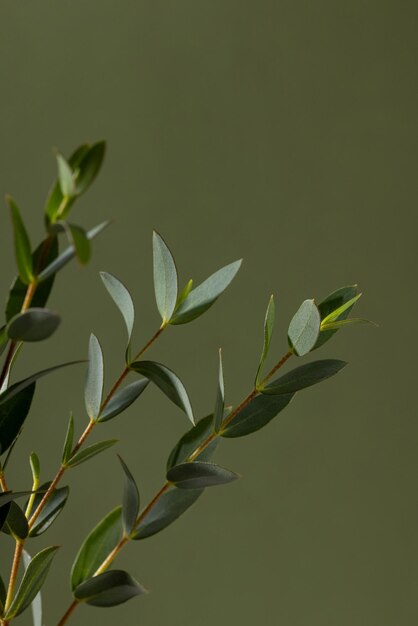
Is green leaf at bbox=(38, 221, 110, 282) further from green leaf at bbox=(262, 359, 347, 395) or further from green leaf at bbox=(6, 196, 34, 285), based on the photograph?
green leaf at bbox=(262, 359, 347, 395)

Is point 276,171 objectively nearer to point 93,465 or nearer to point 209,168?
point 209,168

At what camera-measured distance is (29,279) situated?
56 centimetres

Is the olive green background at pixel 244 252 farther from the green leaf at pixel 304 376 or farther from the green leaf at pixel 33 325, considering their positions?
the green leaf at pixel 33 325

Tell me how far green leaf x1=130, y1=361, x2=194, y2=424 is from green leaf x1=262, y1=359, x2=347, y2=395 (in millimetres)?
78

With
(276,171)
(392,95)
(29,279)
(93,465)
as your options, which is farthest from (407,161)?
(29,279)

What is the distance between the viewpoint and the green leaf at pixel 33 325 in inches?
20.4

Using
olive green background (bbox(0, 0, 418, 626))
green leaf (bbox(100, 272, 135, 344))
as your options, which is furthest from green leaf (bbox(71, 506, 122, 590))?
olive green background (bbox(0, 0, 418, 626))

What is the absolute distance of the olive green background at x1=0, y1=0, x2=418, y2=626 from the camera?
5.26 feet

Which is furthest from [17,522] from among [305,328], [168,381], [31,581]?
[305,328]

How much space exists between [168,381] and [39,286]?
0.37ft

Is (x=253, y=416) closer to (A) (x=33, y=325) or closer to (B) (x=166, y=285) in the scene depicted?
(B) (x=166, y=285)

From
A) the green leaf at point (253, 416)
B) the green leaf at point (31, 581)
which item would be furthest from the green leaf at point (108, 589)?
the green leaf at point (253, 416)

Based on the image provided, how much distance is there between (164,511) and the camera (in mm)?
699

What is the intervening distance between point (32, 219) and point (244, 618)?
2.72 feet
